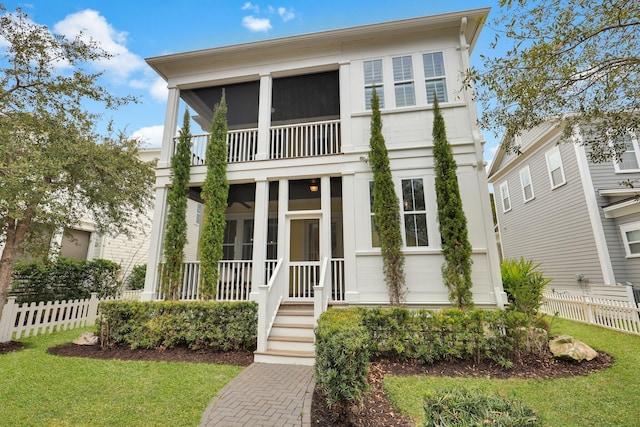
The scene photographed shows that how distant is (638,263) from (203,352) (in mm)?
13480

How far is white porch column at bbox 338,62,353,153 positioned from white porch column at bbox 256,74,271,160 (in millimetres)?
2158

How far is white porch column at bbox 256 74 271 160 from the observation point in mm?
8414

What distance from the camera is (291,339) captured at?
6055 mm

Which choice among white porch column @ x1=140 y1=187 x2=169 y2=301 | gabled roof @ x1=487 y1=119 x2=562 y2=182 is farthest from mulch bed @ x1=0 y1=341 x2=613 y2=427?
gabled roof @ x1=487 y1=119 x2=562 y2=182

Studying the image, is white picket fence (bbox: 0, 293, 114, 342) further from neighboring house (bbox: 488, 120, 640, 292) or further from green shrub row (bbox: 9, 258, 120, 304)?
neighboring house (bbox: 488, 120, 640, 292)

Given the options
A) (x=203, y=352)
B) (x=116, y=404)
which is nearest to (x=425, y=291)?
(x=203, y=352)

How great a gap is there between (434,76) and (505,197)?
1188 centimetres

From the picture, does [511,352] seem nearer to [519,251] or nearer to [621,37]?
[621,37]

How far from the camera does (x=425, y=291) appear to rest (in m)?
6.97

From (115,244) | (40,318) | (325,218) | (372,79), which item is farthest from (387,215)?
(115,244)

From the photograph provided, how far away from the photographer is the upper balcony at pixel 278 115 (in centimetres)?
855

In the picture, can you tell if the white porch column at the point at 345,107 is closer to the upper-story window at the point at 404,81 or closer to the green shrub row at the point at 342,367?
the upper-story window at the point at 404,81

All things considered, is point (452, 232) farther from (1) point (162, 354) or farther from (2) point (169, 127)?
(2) point (169, 127)

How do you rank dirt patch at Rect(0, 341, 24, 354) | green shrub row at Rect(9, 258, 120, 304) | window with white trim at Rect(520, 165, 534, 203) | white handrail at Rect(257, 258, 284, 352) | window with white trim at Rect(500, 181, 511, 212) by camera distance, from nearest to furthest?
white handrail at Rect(257, 258, 284, 352) → dirt patch at Rect(0, 341, 24, 354) → green shrub row at Rect(9, 258, 120, 304) → window with white trim at Rect(520, 165, 534, 203) → window with white trim at Rect(500, 181, 511, 212)
